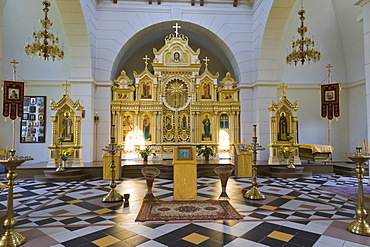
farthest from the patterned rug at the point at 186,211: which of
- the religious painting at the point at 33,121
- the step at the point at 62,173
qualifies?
the religious painting at the point at 33,121

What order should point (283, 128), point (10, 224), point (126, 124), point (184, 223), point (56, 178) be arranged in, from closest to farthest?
1. point (10, 224)
2. point (184, 223)
3. point (56, 178)
4. point (283, 128)
5. point (126, 124)

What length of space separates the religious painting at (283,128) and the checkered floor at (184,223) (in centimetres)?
340

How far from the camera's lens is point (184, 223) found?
3.90 m

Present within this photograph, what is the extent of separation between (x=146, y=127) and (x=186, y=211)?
7221 mm

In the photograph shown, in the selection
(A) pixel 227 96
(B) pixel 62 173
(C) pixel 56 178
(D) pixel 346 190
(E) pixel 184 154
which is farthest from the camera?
(A) pixel 227 96

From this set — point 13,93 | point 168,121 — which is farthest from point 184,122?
point 13,93

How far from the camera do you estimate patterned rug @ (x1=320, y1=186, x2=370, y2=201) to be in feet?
18.1

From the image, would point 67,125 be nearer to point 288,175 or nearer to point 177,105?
point 177,105

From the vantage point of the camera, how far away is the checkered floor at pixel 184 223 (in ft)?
10.7

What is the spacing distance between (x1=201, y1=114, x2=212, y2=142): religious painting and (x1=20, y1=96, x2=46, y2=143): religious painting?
7.03 metres

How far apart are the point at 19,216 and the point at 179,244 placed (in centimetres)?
294

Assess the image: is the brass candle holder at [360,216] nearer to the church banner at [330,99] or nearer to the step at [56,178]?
the church banner at [330,99]

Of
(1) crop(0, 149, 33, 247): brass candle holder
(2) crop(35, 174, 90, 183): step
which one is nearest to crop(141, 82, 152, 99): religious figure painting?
(2) crop(35, 174, 90, 183): step

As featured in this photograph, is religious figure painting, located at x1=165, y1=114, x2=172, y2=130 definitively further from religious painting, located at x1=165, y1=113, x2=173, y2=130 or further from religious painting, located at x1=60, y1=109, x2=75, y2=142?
religious painting, located at x1=60, y1=109, x2=75, y2=142
